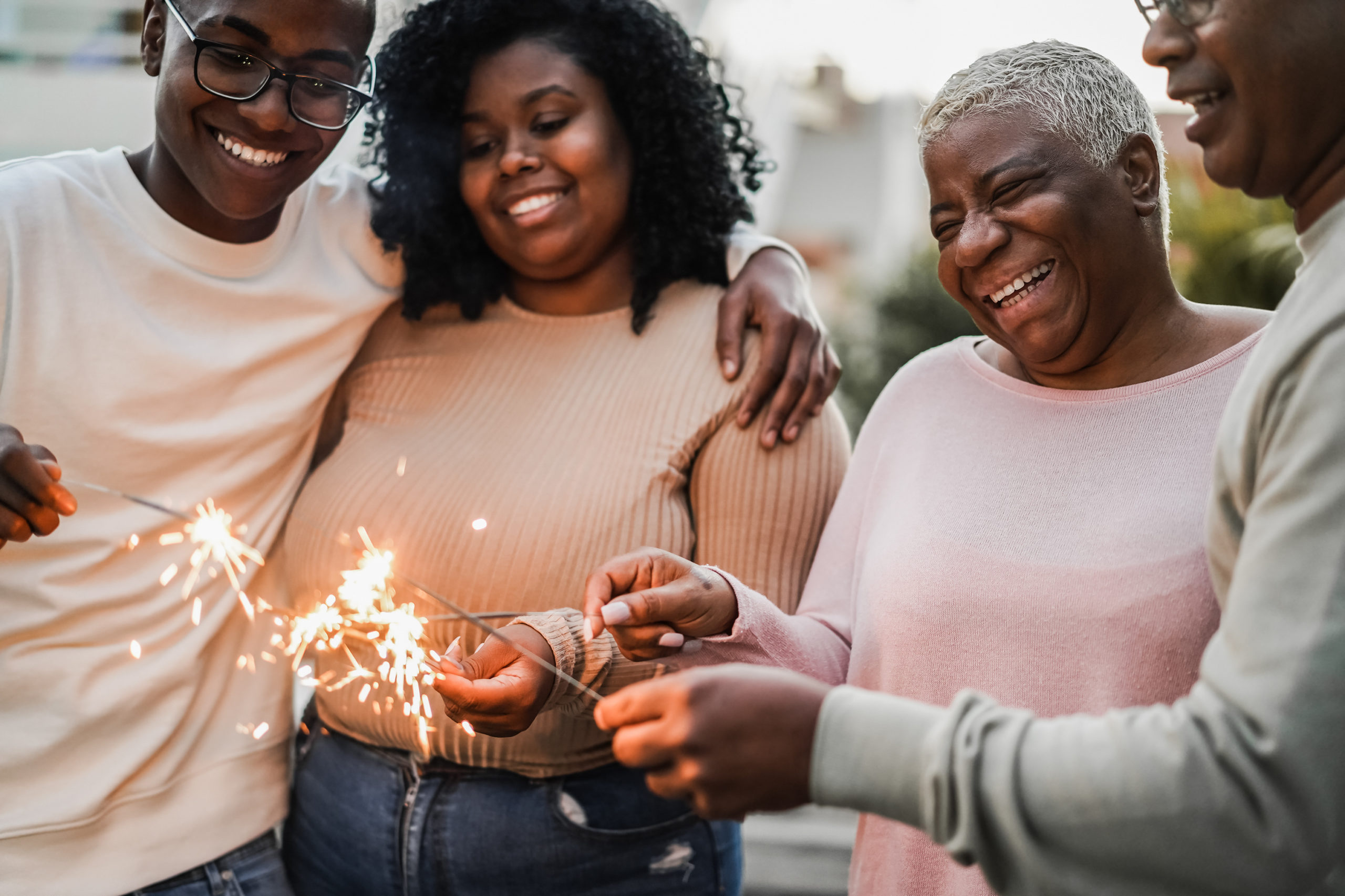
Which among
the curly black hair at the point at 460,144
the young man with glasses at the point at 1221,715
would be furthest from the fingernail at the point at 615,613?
the curly black hair at the point at 460,144

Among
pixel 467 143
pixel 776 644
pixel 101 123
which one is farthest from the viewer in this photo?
pixel 101 123

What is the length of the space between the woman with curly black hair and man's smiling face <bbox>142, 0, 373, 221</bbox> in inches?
13.9

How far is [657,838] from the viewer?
2082 millimetres

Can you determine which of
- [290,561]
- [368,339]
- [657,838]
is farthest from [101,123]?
[657,838]

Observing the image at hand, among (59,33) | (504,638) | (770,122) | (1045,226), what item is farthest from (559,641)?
(770,122)

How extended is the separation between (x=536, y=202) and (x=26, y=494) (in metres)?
1.17

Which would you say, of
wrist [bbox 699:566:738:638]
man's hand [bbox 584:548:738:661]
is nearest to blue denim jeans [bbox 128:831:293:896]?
man's hand [bbox 584:548:738:661]

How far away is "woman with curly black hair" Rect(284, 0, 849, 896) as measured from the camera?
2.01 meters

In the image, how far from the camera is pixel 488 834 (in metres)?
1.99

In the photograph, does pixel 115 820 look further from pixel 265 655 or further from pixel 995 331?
pixel 995 331

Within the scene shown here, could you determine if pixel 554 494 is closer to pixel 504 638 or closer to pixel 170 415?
pixel 504 638

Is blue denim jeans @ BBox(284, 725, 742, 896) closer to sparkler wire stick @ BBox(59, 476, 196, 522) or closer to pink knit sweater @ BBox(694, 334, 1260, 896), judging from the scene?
pink knit sweater @ BBox(694, 334, 1260, 896)

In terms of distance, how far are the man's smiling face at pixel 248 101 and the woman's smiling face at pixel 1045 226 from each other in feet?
3.94

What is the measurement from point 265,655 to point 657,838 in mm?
912
